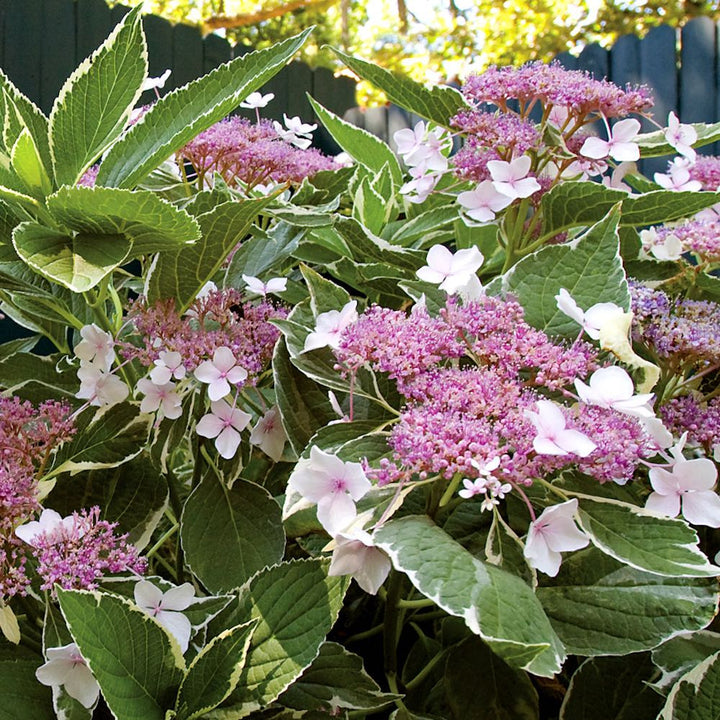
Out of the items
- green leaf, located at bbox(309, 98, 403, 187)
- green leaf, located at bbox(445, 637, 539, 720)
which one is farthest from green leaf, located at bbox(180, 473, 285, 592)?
green leaf, located at bbox(309, 98, 403, 187)

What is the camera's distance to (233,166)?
0.76 m

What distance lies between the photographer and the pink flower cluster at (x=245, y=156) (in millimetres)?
712

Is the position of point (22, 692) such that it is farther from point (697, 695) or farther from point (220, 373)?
point (697, 695)

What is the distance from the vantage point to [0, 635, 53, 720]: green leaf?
0.44 m

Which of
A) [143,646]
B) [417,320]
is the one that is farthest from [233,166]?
[143,646]

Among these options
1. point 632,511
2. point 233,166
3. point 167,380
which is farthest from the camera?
point 233,166

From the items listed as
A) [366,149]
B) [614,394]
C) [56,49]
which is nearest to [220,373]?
[614,394]

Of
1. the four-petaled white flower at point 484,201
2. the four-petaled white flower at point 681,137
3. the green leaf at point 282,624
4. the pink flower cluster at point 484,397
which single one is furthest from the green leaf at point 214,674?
the four-petaled white flower at point 681,137

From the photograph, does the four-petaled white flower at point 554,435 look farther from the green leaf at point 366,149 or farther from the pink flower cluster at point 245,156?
the green leaf at point 366,149

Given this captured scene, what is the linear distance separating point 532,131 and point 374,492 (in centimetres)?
33

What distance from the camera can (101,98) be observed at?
54 cm

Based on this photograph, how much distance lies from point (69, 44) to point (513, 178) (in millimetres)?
3332

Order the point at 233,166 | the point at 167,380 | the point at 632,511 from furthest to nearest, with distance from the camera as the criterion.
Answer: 1. the point at 233,166
2. the point at 167,380
3. the point at 632,511

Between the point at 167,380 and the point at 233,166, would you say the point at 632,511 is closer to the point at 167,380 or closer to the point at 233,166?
the point at 167,380
